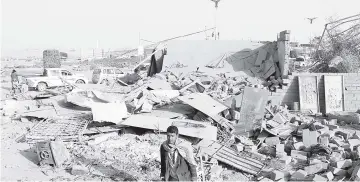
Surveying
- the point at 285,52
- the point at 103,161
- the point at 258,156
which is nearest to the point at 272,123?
the point at 258,156

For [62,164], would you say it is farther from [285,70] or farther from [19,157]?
[285,70]

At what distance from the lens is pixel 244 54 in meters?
14.8

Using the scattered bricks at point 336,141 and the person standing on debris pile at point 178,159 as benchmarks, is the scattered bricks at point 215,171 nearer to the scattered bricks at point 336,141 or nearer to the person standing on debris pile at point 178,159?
the person standing on debris pile at point 178,159

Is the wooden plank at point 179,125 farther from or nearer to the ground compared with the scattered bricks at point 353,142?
farther from the ground

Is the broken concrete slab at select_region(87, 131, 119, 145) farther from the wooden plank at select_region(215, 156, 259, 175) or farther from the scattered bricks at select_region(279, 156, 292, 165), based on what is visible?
the scattered bricks at select_region(279, 156, 292, 165)

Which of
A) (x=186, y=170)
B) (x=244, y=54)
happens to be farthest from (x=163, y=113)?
(x=244, y=54)

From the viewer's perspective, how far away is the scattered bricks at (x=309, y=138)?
8.19 metres

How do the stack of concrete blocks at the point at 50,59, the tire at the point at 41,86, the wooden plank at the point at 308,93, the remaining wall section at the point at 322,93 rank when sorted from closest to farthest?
the wooden plank at the point at 308,93
the remaining wall section at the point at 322,93
the tire at the point at 41,86
the stack of concrete blocks at the point at 50,59

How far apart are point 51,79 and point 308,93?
1318 cm

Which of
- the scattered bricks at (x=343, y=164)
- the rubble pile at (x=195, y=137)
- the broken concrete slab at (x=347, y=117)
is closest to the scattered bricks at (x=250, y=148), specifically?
the rubble pile at (x=195, y=137)

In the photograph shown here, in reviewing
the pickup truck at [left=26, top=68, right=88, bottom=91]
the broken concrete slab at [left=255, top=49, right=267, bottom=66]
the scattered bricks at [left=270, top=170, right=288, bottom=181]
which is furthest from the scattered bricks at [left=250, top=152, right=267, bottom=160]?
the pickup truck at [left=26, top=68, right=88, bottom=91]

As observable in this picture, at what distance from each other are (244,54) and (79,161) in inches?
385

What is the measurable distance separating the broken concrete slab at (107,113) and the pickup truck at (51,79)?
10730mm

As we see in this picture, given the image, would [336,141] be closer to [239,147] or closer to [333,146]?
[333,146]
